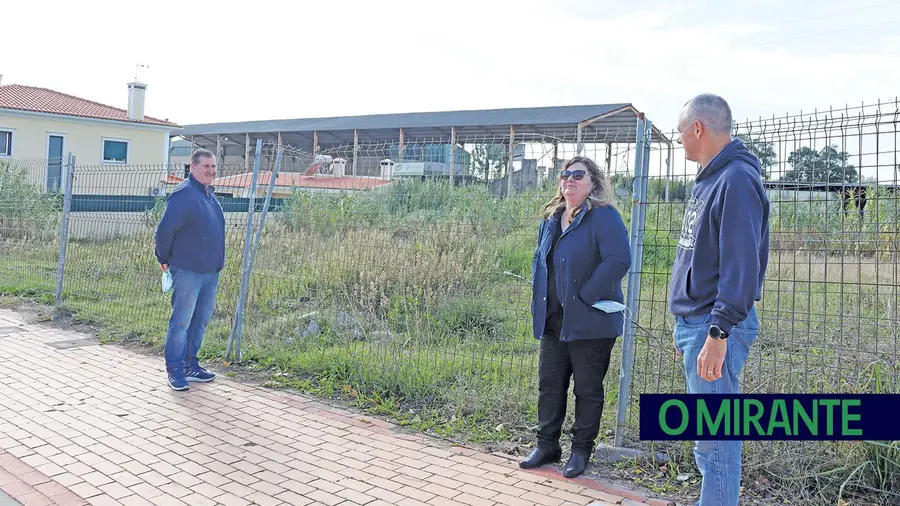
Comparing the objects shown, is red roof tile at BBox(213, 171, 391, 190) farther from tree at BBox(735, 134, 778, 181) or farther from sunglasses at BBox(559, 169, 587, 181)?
tree at BBox(735, 134, 778, 181)

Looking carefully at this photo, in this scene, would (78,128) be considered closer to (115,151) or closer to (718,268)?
(115,151)

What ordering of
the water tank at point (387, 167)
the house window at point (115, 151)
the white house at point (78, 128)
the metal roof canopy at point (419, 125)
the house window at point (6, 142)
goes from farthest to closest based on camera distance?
the house window at point (115, 151) → the white house at point (78, 128) → the house window at point (6, 142) → the metal roof canopy at point (419, 125) → the water tank at point (387, 167)

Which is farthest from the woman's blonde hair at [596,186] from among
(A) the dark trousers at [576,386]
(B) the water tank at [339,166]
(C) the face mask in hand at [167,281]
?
(C) the face mask in hand at [167,281]

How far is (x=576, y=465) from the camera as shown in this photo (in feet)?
14.3

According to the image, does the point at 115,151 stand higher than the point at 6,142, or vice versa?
the point at 115,151

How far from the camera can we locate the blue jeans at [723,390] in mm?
3104

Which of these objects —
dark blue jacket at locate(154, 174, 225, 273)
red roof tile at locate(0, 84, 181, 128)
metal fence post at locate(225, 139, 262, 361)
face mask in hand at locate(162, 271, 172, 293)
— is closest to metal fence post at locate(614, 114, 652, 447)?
dark blue jacket at locate(154, 174, 225, 273)

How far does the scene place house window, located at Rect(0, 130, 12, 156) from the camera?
3158 centimetres

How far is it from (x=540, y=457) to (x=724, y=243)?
2.09 meters

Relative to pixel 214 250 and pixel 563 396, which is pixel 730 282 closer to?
pixel 563 396

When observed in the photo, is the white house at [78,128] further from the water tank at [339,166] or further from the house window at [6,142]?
the water tank at [339,166]

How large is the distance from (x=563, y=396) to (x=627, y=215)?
146 centimetres

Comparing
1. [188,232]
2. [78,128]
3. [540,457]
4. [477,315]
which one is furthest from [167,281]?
[78,128]

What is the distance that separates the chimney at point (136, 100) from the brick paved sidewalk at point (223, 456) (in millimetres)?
32596
